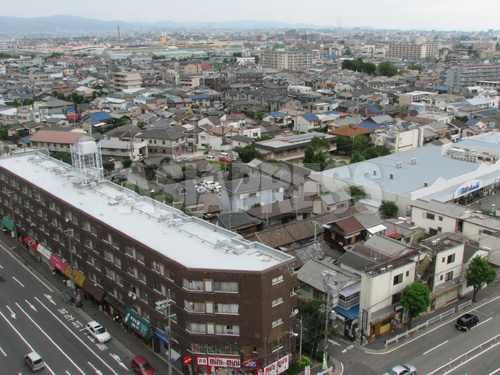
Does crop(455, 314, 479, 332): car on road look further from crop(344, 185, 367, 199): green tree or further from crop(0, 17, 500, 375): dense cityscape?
crop(344, 185, 367, 199): green tree

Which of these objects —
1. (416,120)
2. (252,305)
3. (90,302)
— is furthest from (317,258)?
(416,120)

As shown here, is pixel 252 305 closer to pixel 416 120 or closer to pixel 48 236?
pixel 48 236

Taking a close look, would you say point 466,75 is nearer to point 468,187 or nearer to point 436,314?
point 468,187

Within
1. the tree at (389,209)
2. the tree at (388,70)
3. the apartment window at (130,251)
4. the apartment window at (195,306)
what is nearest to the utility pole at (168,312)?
the apartment window at (195,306)

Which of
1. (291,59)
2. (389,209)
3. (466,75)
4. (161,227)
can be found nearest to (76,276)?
(161,227)

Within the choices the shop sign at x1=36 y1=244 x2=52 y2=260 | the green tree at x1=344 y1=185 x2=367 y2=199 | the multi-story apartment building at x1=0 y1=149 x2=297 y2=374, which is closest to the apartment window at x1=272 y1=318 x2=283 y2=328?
the multi-story apartment building at x1=0 y1=149 x2=297 y2=374

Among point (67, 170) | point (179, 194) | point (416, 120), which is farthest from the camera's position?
point (416, 120)
